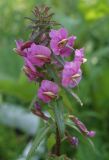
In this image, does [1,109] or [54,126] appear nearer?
[54,126]

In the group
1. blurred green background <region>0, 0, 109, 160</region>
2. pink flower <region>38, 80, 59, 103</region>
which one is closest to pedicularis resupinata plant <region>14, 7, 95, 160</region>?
pink flower <region>38, 80, 59, 103</region>

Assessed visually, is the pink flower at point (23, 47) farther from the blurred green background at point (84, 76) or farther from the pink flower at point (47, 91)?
the blurred green background at point (84, 76)

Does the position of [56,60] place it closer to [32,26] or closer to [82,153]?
[32,26]

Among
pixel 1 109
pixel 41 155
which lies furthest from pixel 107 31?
pixel 41 155

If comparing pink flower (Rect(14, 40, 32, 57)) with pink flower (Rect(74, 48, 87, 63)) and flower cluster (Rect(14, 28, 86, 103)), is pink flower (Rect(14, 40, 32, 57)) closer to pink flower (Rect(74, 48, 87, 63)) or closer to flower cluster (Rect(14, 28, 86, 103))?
flower cluster (Rect(14, 28, 86, 103))

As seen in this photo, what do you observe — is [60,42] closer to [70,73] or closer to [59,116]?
[70,73]

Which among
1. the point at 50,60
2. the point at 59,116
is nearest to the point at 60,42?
the point at 50,60
